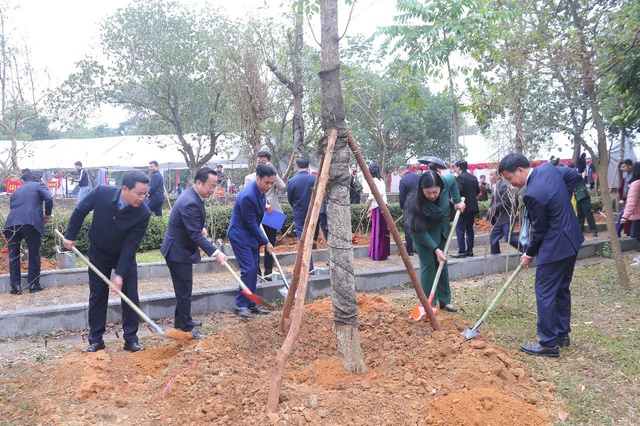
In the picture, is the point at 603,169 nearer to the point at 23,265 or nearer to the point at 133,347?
the point at 133,347

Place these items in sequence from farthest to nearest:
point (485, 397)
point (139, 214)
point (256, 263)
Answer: point (256, 263) < point (139, 214) < point (485, 397)

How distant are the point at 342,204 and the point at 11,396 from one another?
2782 millimetres

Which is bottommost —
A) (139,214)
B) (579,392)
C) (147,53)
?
(579,392)

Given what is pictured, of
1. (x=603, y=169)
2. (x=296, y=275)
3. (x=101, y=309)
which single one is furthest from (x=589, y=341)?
(x=101, y=309)

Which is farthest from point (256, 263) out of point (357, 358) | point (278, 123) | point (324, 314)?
point (278, 123)

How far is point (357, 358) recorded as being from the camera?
407cm

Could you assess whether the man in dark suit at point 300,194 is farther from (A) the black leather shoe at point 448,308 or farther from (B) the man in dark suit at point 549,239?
(B) the man in dark suit at point 549,239

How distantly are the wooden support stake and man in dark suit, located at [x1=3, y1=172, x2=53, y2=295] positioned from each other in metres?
4.85

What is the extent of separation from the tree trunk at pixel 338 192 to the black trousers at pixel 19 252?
17.2 ft

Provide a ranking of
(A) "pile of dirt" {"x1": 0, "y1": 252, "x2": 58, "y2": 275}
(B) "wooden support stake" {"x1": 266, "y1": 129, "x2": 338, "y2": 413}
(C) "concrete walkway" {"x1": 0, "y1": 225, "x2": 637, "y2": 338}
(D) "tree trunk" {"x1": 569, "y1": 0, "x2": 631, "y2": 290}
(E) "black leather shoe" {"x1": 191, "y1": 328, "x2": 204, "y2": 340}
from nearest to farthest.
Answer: (B) "wooden support stake" {"x1": 266, "y1": 129, "x2": 338, "y2": 413} → (E) "black leather shoe" {"x1": 191, "y1": 328, "x2": 204, "y2": 340} → (C) "concrete walkway" {"x1": 0, "y1": 225, "x2": 637, "y2": 338} → (D) "tree trunk" {"x1": 569, "y1": 0, "x2": 631, "y2": 290} → (A) "pile of dirt" {"x1": 0, "y1": 252, "x2": 58, "y2": 275}

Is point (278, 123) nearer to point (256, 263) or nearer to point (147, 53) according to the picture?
point (147, 53)

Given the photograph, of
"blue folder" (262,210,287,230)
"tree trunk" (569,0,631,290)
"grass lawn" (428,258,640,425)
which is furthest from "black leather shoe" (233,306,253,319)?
"tree trunk" (569,0,631,290)

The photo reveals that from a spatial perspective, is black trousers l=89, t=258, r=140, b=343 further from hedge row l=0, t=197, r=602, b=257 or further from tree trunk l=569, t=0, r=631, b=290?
tree trunk l=569, t=0, r=631, b=290

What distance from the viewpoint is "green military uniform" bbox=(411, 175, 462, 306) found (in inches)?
227
